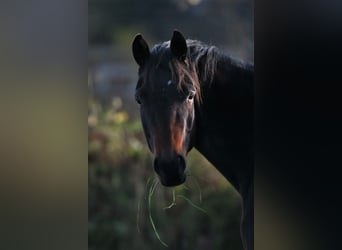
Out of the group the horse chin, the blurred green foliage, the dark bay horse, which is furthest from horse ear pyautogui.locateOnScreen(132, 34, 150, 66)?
the horse chin

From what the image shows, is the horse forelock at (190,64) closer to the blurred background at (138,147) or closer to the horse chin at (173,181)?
the blurred background at (138,147)

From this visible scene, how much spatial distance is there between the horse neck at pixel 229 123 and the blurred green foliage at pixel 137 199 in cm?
9

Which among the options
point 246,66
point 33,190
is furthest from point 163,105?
point 33,190

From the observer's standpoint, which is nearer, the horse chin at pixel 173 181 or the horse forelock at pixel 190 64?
the horse forelock at pixel 190 64

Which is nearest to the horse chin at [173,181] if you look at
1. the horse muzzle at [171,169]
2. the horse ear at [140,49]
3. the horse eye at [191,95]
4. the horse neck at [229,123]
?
the horse muzzle at [171,169]

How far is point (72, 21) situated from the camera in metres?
5.25

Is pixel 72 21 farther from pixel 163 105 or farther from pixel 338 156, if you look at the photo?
pixel 338 156

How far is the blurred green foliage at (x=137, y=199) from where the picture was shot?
5.00m

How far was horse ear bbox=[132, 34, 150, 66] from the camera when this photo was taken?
4.94 m

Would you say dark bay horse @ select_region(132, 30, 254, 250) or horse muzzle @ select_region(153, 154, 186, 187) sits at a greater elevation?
dark bay horse @ select_region(132, 30, 254, 250)

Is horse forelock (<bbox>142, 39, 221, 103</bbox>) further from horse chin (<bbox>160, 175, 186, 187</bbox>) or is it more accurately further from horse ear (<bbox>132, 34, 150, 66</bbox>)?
horse chin (<bbox>160, 175, 186, 187</bbox>)

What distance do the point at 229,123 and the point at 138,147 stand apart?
0.65 meters

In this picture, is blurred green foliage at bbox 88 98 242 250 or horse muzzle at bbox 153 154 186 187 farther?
blurred green foliage at bbox 88 98 242 250

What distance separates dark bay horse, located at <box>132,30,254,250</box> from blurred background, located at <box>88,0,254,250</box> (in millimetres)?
65
